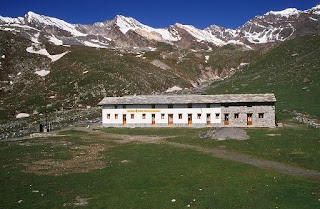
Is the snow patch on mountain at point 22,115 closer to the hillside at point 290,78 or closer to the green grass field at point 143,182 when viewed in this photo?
the hillside at point 290,78

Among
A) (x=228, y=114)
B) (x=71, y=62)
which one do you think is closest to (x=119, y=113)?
(x=228, y=114)

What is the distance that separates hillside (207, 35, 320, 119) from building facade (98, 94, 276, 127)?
13384 mm

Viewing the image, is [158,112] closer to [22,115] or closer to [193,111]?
[193,111]

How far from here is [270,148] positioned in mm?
42469

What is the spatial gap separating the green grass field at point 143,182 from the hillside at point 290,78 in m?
47.1

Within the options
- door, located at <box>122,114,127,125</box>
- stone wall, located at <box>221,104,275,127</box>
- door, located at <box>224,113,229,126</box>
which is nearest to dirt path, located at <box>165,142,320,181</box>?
stone wall, located at <box>221,104,275,127</box>

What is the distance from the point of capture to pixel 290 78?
116125 mm

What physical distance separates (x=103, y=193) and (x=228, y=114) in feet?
159

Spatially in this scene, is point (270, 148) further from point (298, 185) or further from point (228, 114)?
point (228, 114)

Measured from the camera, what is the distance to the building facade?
2676 inches

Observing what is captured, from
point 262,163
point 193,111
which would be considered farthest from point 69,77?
point 262,163

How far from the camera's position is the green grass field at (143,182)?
→ 2383 centimetres

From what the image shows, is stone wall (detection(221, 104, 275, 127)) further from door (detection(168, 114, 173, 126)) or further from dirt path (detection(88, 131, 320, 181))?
dirt path (detection(88, 131, 320, 181))

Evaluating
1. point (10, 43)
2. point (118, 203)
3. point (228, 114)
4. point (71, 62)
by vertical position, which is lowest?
point (118, 203)
